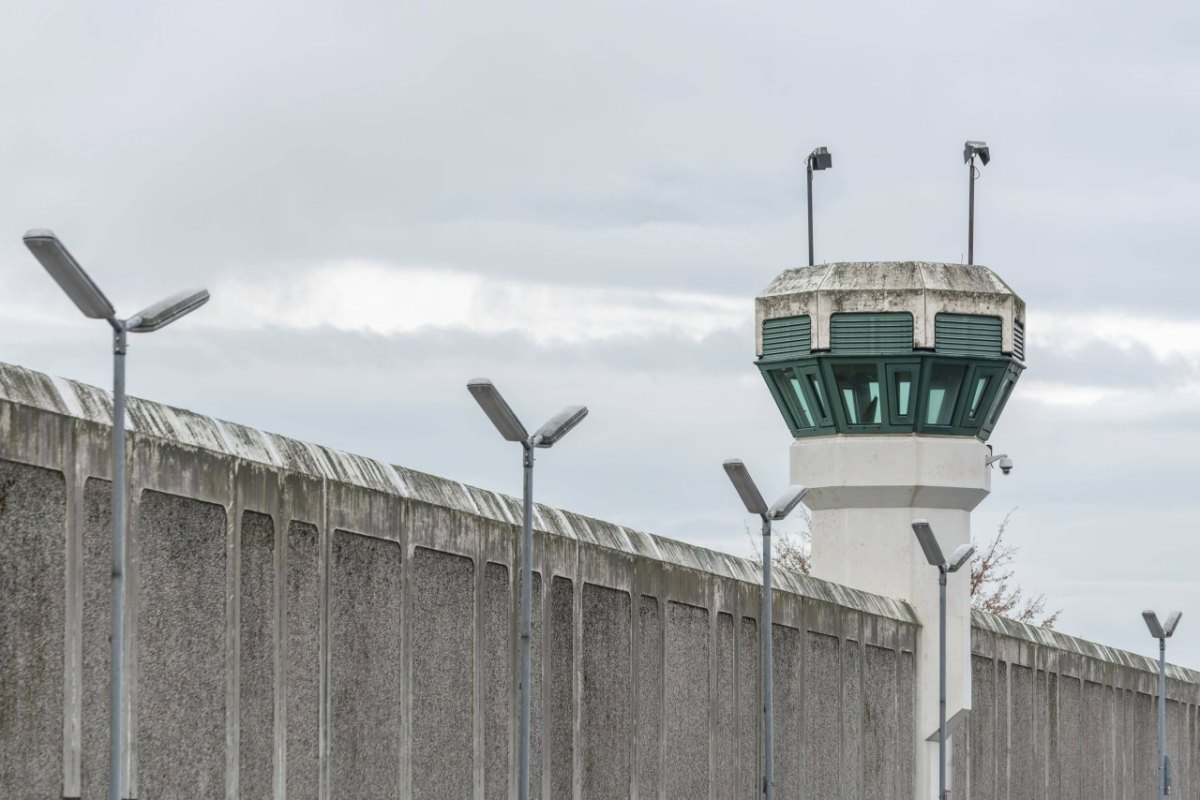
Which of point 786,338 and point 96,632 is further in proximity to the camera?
point 786,338

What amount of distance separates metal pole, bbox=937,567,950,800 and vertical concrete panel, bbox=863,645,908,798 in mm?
702

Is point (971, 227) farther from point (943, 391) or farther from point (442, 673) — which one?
point (442, 673)

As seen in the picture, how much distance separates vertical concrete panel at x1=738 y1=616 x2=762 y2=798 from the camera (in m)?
28.3

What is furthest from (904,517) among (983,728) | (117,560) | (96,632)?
(117,560)

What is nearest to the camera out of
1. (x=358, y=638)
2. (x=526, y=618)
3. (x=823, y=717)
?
(x=358, y=638)

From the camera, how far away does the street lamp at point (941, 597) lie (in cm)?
3228

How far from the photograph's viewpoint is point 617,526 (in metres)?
25.5

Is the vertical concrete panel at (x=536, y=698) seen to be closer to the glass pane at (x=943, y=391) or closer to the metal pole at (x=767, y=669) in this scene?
the metal pole at (x=767, y=669)

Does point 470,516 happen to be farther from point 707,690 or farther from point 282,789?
point 707,690

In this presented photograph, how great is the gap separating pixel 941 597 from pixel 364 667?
607 inches

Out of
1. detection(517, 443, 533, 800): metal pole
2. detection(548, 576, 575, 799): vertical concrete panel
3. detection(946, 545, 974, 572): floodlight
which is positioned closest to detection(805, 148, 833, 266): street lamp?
detection(946, 545, 974, 572): floodlight

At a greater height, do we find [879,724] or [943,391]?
[943,391]

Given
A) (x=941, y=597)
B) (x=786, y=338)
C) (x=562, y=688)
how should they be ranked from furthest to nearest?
1. (x=786, y=338)
2. (x=941, y=597)
3. (x=562, y=688)

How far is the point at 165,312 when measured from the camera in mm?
14555
